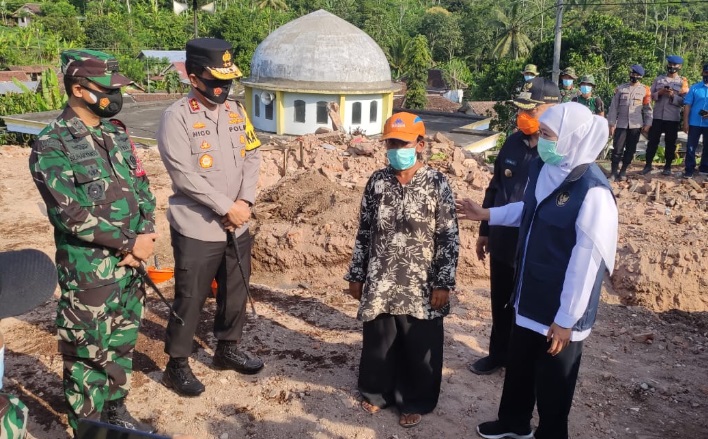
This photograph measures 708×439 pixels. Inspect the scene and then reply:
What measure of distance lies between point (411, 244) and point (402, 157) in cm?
49

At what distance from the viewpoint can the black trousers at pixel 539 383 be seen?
291 centimetres

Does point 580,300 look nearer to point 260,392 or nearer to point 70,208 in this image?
point 260,392

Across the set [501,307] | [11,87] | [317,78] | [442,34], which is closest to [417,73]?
[442,34]

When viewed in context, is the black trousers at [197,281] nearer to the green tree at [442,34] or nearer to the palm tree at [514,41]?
the palm tree at [514,41]

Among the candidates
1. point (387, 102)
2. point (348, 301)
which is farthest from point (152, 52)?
point (348, 301)

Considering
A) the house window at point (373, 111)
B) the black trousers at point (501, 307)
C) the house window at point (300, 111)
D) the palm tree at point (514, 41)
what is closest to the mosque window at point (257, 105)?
the house window at point (300, 111)

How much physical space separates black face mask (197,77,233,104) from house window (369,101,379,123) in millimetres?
22888

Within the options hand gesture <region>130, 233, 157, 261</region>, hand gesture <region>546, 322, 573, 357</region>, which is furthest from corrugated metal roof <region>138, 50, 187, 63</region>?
hand gesture <region>546, 322, 573, 357</region>

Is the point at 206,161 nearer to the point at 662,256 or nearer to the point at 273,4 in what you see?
the point at 662,256

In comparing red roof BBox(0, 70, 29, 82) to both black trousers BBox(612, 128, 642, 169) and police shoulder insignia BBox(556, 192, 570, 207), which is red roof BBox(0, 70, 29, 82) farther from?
police shoulder insignia BBox(556, 192, 570, 207)

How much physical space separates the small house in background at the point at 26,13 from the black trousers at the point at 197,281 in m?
60.8

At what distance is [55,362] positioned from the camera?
13.5 ft

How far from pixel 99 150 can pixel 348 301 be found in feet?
9.18

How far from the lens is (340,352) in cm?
438
